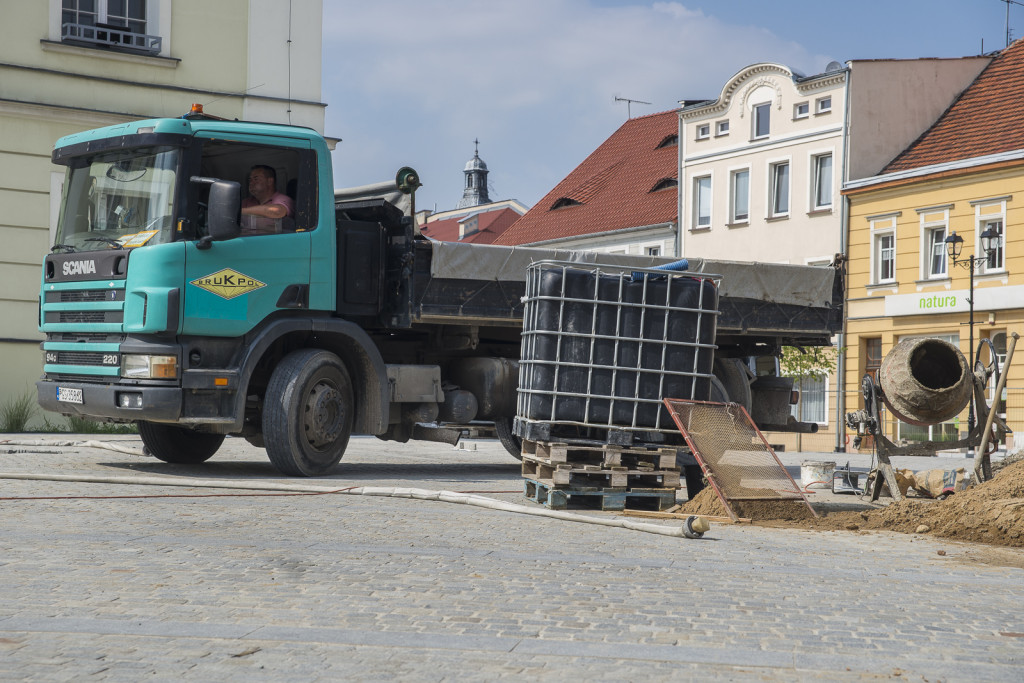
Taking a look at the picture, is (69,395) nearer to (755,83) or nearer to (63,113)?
(63,113)

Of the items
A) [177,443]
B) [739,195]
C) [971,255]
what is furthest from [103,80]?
[739,195]

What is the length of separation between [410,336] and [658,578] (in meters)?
7.63

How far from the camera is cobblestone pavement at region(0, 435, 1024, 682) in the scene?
539 centimetres

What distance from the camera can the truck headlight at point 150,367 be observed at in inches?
491

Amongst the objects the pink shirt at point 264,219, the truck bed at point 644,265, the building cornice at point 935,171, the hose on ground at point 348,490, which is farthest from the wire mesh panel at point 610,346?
the building cornice at point 935,171

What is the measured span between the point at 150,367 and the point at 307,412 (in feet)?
5.46

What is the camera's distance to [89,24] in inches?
897

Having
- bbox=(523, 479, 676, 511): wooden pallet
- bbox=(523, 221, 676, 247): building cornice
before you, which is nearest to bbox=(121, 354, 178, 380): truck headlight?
bbox=(523, 479, 676, 511): wooden pallet

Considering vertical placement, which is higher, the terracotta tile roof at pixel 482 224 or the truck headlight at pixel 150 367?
the terracotta tile roof at pixel 482 224

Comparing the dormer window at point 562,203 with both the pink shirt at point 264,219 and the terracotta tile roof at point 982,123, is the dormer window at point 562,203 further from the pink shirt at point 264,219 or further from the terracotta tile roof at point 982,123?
the pink shirt at point 264,219

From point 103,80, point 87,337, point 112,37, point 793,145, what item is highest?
point 793,145

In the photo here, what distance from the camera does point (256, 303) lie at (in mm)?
13062

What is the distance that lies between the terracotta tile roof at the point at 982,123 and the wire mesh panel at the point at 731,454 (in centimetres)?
2501

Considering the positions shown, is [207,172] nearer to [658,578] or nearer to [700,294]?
[700,294]
